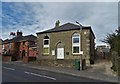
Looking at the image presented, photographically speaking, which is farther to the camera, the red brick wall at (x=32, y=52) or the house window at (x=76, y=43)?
the red brick wall at (x=32, y=52)

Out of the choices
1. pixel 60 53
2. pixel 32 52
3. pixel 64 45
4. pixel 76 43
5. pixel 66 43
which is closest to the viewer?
pixel 76 43

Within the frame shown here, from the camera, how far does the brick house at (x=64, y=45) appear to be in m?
30.2

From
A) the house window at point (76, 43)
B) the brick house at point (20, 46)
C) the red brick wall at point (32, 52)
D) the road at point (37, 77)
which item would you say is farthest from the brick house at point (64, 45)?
the brick house at point (20, 46)

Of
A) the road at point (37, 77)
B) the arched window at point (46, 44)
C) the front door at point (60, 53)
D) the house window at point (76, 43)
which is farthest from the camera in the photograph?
the arched window at point (46, 44)

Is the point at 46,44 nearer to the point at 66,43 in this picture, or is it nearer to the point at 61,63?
the point at 66,43

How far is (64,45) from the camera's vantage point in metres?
32.7

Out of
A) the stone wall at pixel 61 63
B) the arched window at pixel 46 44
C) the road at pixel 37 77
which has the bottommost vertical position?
the road at pixel 37 77

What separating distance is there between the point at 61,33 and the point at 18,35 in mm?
31116

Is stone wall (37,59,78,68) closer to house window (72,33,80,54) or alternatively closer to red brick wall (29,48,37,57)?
house window (72,33,80,54)

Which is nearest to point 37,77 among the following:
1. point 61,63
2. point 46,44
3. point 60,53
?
point 61,63

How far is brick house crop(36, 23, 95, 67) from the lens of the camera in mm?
30250

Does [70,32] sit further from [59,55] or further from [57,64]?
[57,64]

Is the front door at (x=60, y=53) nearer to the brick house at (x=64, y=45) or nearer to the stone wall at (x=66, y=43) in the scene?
the brick house at (x=64, y=45)

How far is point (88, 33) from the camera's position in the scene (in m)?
30.1
